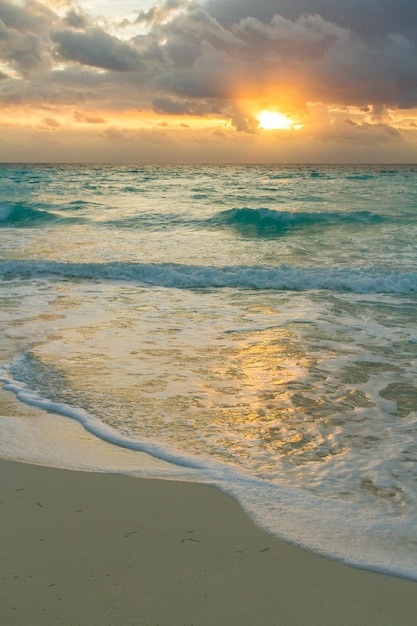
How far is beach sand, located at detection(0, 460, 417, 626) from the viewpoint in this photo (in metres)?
2.44

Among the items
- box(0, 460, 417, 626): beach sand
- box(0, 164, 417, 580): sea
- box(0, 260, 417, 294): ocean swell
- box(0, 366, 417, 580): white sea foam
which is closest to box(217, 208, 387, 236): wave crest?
box(0, 164, 417, 580): sea

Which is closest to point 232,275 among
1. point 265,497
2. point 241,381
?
point 241,381

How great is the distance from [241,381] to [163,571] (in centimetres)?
305

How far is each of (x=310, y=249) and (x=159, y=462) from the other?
532 inches

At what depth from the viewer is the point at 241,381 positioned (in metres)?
5.67

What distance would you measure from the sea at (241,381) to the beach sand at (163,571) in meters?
0.18

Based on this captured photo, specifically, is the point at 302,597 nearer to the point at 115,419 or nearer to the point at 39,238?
the point at 115,419

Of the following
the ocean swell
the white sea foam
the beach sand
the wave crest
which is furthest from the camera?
the wave crest

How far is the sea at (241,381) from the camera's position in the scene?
3.52 metres

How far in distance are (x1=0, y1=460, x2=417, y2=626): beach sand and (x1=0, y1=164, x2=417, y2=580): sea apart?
182mm

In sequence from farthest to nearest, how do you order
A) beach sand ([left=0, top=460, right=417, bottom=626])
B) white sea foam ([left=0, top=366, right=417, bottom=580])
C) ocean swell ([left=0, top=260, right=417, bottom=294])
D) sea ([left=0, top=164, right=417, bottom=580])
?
ocean swell ([left=0, top=260, right=417, bottom=294]), sea ([left=0, top=164, right=417, bottom=580]), white sea foam ([left=0, top=366, right=417, bottom=580]), beach sand ([left=0, top=460, right=417, bottom=626])

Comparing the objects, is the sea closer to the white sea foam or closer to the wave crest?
the white sea foam

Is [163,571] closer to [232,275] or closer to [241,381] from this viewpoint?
[241,381]

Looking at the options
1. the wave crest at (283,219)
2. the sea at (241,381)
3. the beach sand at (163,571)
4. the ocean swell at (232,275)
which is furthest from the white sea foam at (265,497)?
the wave crest at (283,219)
